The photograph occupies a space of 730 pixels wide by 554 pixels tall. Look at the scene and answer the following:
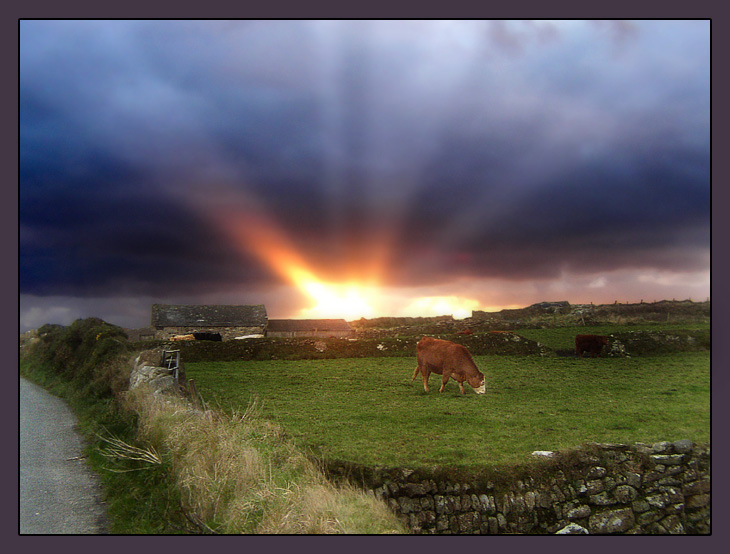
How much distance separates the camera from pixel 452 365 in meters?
15.8

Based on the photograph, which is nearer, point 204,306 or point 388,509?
point 388,509

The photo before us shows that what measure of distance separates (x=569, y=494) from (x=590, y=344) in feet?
55.7

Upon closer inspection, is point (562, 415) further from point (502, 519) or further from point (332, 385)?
point (332, 385)

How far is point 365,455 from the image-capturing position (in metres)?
9.62

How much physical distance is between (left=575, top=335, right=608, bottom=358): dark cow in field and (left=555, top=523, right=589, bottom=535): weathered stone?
54.6 ft

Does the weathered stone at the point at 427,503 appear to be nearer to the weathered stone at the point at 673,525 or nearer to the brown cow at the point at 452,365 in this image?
the weathered stone at the point at 673,525

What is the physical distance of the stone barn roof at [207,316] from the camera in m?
39.8

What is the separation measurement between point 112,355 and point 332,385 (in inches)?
446

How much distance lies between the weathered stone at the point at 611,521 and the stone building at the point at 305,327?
40.7m

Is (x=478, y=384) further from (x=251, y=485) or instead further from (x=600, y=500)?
(x=251, y=485)

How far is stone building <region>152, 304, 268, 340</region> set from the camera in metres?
39.3

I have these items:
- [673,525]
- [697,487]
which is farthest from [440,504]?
[697,487]

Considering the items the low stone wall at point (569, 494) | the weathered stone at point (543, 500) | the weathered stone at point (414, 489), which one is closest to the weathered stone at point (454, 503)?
the low stone wall at point (569, 494)

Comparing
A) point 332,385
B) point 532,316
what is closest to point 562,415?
point 332,385
